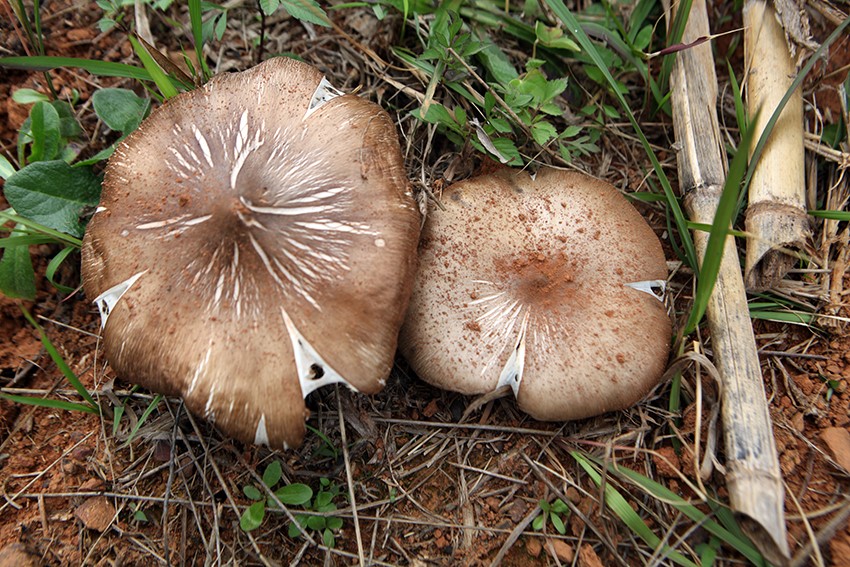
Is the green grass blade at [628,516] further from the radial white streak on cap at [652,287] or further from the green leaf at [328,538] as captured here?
the green leaf at [328,538]

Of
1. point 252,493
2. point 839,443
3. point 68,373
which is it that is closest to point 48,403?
point 68,373

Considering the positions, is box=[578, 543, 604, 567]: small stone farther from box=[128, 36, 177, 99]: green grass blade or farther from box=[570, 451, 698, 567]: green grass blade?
box=[128, 36, 177, 99]: green grass blade

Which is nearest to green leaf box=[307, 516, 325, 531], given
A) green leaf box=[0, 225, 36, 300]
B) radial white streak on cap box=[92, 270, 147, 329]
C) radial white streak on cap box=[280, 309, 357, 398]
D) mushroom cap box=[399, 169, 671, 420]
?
radial white streak on cap box=[280, 309, 357, 398]

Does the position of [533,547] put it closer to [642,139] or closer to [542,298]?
[542,298]

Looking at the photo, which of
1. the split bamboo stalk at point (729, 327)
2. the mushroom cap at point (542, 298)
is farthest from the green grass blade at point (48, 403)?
the split bamboo stalk at point (729, 327)

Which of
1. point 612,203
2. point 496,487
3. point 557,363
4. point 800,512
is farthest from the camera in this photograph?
point 612,203

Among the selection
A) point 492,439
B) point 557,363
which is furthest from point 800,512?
point 492,439

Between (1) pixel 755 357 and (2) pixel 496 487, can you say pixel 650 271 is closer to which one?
(1) pixel 755 357
